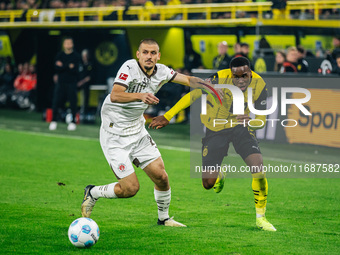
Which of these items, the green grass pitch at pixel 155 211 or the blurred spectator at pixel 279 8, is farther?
the blurred spectator at pixel 279 8

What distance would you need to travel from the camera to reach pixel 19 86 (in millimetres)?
26594

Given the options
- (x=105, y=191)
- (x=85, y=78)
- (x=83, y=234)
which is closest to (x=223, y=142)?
(x=105, y=191)

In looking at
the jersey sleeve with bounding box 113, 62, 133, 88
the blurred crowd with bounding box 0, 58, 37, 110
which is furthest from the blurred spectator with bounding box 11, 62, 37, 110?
the jersey sleeve with bounding box 113, 62, 133, 88

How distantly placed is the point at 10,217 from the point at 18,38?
68.0ft

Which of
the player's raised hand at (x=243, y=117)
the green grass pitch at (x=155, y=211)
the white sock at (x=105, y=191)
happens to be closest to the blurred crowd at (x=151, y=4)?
the green grass pitch at (x=155, y=211)

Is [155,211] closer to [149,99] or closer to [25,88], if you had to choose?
[149,99]

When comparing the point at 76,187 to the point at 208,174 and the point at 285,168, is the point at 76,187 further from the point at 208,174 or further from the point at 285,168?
the point at 285,168

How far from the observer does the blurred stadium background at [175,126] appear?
748 centimetres

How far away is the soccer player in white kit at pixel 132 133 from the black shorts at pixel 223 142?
0.93 m

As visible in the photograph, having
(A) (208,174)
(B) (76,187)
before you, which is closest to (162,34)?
(B) (76,187)

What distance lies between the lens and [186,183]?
36.7 feet

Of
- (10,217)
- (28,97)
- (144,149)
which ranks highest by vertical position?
(144,149)

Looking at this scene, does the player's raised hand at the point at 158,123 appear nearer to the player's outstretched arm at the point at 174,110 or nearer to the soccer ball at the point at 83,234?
the player's outstretched arm at the point at 174,110

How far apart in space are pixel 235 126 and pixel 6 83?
67.7 feet
